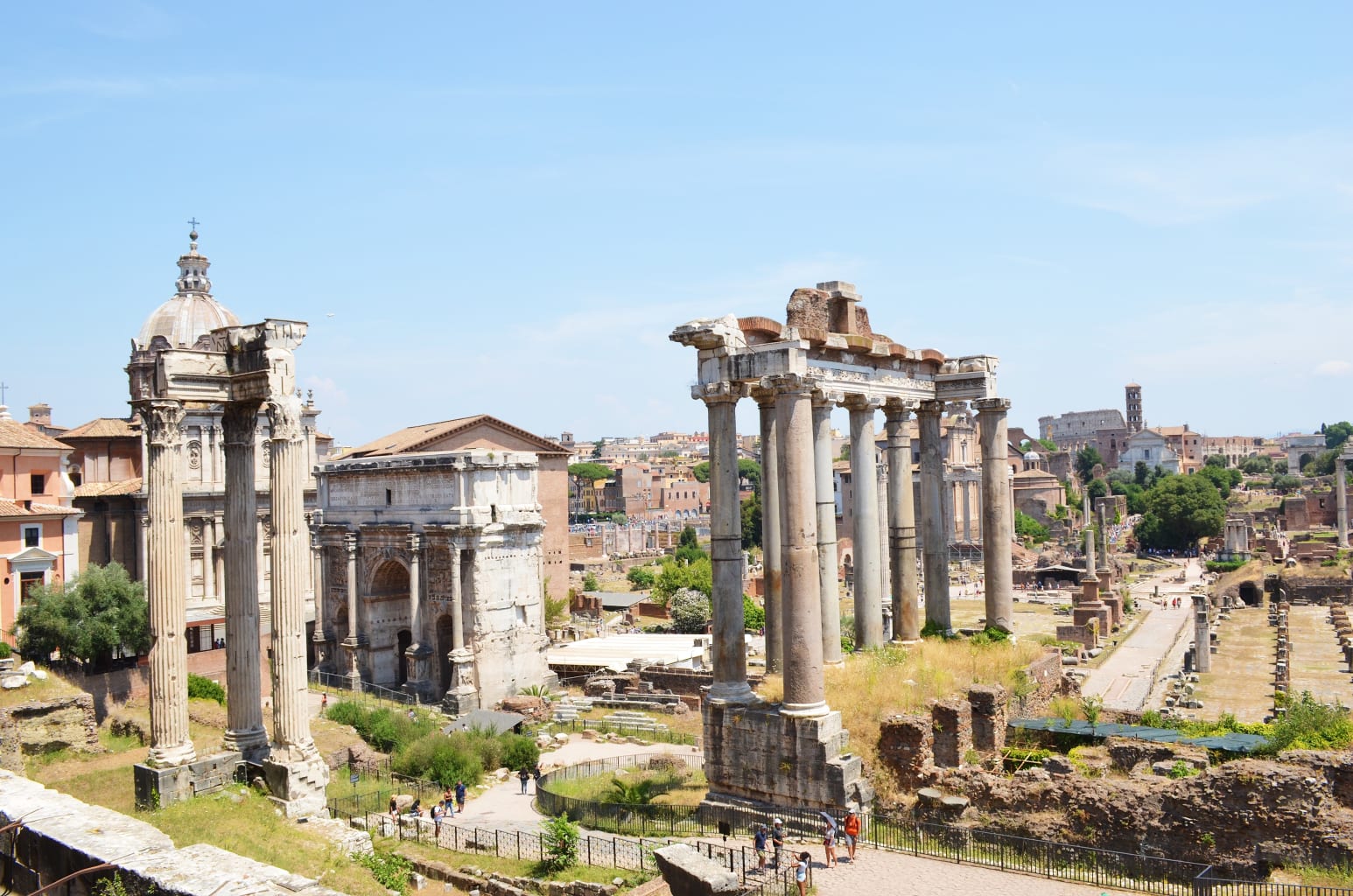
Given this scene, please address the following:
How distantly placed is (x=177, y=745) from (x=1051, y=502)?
11053 cm

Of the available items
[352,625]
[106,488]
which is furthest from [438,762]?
[106,488]

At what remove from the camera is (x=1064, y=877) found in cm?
1314

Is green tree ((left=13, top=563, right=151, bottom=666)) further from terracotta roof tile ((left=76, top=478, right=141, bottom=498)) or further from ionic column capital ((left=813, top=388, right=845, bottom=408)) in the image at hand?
ionic column capital ((left=813, top=388, right=845, bottom=408))

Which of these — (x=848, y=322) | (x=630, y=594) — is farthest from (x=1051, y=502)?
(x=848, y=322)

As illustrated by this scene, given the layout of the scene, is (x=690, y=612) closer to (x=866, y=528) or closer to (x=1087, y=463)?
(x=866, y=528)

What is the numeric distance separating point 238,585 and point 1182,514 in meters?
92.3

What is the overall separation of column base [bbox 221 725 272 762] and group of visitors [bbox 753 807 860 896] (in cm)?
778

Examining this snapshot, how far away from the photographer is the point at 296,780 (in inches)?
615

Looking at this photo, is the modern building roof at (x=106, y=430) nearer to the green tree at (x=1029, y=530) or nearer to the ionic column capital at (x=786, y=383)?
the ionic column capital at (x=786, y=383)

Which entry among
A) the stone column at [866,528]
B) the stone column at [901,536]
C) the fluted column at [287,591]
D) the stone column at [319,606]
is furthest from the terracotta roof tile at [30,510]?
the stone column at [901,536]

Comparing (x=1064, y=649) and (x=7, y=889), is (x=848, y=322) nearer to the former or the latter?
(x=7, y=889)

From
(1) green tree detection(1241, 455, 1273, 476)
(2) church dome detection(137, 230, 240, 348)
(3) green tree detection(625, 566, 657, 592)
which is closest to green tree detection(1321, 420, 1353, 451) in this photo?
(1) green tree detection(1241, 455, 1273, 476)

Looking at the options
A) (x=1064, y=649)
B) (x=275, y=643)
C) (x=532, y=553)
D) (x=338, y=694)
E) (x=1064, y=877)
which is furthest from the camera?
(x=1064, y=649)

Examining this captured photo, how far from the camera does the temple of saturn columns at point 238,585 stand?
51.6ft
